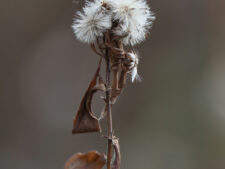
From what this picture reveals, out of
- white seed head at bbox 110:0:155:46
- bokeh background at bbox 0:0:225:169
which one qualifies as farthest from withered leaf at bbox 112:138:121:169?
bokeh background at bbox 0:0:225:169

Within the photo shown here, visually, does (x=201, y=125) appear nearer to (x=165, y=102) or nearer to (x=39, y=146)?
(x=165, y=102)

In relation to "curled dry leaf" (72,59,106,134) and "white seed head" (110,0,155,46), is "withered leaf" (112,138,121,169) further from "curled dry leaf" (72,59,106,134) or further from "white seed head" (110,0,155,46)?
"white seed head" (110,0,155,46)

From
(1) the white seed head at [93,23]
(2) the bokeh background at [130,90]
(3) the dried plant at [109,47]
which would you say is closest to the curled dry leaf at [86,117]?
(3) the dried plant at [109,47]

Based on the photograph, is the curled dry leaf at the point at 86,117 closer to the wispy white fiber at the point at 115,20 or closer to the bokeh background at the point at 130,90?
the wispy white fiber at the point at 115,20

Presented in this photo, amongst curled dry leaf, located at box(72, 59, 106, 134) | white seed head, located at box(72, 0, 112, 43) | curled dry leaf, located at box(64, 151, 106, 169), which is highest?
white seed head, located at box(72, 0, 112, 43)

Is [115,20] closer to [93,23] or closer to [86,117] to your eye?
[93,23]

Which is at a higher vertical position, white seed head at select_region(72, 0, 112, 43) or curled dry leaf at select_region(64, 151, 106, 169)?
white seed head at select_region(72, 0, 112, 43)

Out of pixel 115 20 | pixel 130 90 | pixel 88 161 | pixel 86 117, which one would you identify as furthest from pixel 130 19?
pixel 130 90
